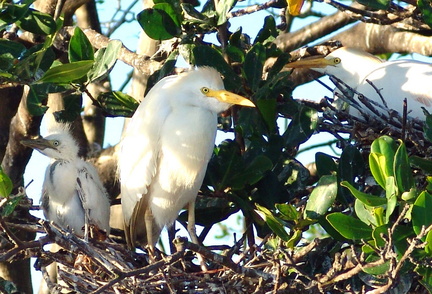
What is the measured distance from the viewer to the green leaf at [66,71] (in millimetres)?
3496

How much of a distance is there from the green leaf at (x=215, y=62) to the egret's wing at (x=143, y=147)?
0.29 meters

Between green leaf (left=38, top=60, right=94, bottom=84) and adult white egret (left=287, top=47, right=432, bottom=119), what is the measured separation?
132cm

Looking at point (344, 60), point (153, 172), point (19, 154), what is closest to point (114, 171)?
point (19, 154)

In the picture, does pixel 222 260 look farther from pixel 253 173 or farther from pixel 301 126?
pixel 301 126

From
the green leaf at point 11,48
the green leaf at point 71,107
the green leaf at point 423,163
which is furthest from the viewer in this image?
the green leaf at point 71,107

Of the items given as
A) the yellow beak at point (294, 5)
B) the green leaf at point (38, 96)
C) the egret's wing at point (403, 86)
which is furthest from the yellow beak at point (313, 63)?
the green leaf at point (38, 96)

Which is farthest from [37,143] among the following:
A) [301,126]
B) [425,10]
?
[425,10]

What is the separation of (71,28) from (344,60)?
144 centimetres

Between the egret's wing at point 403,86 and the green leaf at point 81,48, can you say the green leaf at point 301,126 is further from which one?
the green leaf at point 81,48

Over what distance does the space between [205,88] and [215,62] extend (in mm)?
204

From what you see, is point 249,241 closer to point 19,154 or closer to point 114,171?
point 114,171

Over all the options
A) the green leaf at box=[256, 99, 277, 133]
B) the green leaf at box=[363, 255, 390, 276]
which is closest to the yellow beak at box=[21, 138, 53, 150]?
the green leaf at box=[256, 99, 277, 133]

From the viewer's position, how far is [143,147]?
409 cm

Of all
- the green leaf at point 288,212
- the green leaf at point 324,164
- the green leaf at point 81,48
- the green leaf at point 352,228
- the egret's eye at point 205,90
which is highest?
the green leaf at point 81,48
